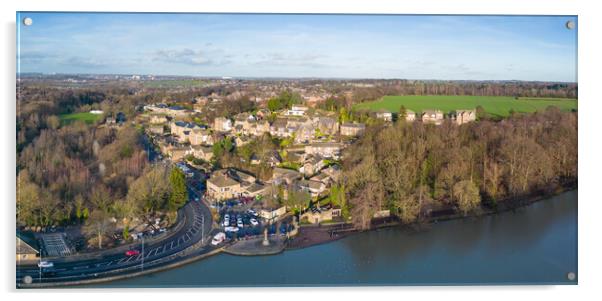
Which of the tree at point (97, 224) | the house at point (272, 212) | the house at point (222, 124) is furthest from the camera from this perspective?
the house at point (222, 124)

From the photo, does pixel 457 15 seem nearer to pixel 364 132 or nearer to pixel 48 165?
pixel 364 132

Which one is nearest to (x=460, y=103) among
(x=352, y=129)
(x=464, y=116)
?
(x=464, y=116)

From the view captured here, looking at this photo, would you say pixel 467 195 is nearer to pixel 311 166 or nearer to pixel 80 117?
pixel 311 166

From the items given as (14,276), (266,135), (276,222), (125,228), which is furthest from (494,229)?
(14,276)

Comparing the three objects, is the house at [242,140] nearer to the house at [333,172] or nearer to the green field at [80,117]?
the house at [333,172]

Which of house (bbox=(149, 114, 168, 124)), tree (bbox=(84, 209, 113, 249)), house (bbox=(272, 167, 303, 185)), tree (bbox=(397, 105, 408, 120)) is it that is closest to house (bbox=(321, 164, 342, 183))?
house (bbox=(272, 167, 303, 185))

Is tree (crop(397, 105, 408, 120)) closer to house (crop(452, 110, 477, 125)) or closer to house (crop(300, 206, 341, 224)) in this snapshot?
house (crop(452, 110, 477, 125))

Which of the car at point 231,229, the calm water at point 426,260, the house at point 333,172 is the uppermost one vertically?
the house at point 333,172

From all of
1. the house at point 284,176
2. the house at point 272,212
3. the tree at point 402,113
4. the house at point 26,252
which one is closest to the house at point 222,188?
the house at point 284,176
